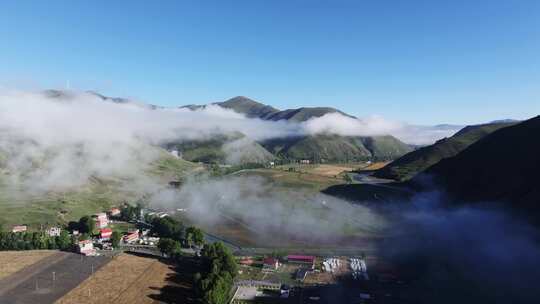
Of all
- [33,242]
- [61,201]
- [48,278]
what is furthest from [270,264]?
[61,201]

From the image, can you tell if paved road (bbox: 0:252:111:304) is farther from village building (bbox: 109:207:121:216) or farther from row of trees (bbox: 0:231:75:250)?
village building (bbox: 109:207:121:216)

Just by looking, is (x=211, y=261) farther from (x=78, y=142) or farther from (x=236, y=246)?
(x=78, y=142)

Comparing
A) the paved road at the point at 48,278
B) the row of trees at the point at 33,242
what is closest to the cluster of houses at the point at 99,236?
the paved road at the point at 48,278

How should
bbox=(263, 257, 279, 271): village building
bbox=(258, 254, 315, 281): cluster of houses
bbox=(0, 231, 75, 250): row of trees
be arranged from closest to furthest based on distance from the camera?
bbox=(258, 254, 315, 281): cluster of houses → bbox=(263, 257, 279, 271): village building → bbox=(0, 231, 75, 250): row of trees

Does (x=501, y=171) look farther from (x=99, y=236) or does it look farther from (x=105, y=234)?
(x=99, y=236)

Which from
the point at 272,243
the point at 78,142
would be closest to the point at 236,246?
the point at 272,243

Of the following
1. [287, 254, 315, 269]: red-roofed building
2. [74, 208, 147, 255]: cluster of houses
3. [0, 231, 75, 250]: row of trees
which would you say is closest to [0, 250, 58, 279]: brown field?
[0, 231, 75, 250]: row of trees
